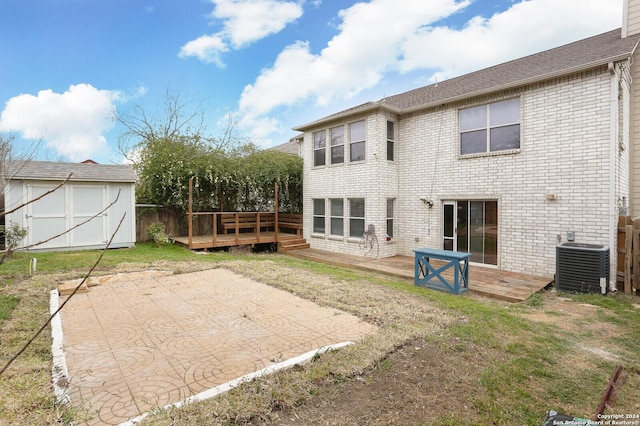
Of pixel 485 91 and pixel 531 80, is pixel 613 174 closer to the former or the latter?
pixel 531 80

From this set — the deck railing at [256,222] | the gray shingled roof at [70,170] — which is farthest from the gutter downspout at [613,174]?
the gray shingled roof at [70,170]

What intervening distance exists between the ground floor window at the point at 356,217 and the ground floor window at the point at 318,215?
4.83 ft

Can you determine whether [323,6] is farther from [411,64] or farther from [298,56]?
[411,64]

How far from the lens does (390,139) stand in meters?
11.2

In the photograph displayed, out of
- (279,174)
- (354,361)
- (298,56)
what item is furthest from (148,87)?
(354,361)

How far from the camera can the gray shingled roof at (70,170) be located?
10.6 metres

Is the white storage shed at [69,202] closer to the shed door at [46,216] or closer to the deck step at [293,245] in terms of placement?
the shed door at [46,216]

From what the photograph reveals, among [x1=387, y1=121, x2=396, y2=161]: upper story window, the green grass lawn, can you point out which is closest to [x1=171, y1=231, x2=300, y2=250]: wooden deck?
the green grass lawn

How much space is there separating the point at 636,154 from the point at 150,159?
15.5m

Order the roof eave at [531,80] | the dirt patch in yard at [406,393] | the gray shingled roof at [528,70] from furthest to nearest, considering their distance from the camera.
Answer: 1. the gray shingled roof at [528,70]
2. the roof eave at [531,80]
3. the dirt patch in yard at [406,393]

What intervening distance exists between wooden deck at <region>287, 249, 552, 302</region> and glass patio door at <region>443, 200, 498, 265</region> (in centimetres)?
45

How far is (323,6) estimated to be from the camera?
39.7 feet

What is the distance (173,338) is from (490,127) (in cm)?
901

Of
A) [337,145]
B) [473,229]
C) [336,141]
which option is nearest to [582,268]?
[473,229]
